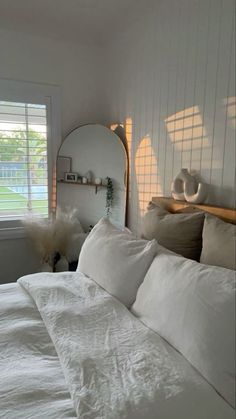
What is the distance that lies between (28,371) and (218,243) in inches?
37.5

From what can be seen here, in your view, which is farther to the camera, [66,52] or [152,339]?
[66,52]

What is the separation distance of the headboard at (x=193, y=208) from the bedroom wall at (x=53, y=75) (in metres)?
1.42

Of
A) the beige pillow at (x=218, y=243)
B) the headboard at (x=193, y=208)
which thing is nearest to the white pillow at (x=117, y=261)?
the beige pillow at (x=218, y=243)

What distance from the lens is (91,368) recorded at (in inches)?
44.9

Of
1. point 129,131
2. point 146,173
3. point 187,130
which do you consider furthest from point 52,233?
point 187,130

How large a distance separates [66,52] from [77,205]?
4.67ft

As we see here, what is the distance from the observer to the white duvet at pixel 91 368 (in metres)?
0.98

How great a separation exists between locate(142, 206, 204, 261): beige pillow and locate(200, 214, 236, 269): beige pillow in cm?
11

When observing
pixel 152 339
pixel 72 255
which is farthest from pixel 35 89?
pixel 152 339

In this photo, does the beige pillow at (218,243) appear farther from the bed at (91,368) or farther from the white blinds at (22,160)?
the white blinds at (22,160)

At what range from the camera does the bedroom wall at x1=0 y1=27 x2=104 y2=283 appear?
9.49 feet

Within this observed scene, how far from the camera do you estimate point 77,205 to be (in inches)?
125

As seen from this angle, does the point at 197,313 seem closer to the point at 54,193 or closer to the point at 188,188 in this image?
the point at 188,188

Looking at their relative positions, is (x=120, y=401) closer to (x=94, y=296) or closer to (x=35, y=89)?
(x=94, y=296)
